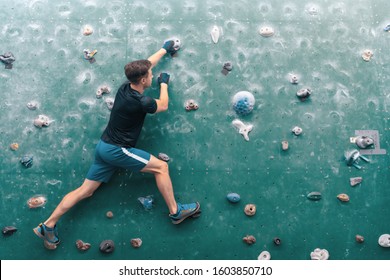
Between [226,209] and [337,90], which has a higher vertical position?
[337,90]

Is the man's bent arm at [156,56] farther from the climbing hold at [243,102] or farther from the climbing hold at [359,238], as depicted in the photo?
the climbing hold at [359,238]

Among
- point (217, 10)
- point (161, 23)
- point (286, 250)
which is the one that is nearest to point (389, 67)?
point (217, 10)

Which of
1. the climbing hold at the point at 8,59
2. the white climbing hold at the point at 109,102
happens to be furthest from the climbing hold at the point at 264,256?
the climbing hold at the point at 8,59

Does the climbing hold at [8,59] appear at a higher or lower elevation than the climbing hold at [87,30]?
lower

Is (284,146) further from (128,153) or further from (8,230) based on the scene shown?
(8,230)

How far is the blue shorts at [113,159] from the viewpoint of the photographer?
3.12 meters

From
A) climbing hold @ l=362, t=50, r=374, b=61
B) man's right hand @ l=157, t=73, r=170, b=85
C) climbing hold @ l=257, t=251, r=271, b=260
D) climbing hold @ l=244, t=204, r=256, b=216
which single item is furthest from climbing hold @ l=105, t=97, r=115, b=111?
climbing hold @ l=362, t=50, r=374, b=61

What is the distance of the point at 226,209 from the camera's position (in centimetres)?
343

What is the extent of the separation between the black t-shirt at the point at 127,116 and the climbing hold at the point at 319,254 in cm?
179

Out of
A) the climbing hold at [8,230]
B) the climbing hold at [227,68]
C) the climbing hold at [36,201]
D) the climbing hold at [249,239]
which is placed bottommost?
the climbing hold at [249,239]

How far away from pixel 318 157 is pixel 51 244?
→ 242cm

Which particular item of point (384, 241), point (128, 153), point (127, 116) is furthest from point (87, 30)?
point (384, 241)

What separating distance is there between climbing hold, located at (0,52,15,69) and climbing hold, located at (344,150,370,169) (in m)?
3.10
